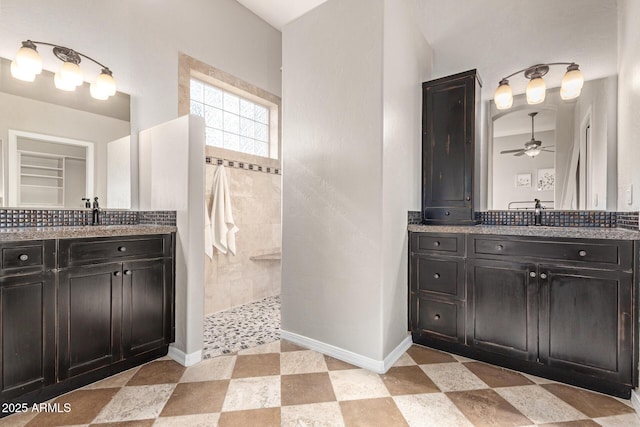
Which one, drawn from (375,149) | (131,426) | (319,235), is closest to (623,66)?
(375,149)

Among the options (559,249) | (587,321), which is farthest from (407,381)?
(559,249)

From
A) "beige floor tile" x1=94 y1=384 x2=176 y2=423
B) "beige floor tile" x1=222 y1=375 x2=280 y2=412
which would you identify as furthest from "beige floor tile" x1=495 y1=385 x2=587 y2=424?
"beige floor tile" x1=94 y1=384 x2=176 y2=423

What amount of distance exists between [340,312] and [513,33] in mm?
2696

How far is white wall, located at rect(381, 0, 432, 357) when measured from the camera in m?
2.09

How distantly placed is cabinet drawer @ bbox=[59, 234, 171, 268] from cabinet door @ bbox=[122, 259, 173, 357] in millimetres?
63

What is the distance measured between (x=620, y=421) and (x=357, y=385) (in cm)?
133

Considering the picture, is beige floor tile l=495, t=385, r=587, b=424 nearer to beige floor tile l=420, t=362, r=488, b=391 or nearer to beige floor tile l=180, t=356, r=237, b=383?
beige floor tile l=420, t=362, r=488, b=391

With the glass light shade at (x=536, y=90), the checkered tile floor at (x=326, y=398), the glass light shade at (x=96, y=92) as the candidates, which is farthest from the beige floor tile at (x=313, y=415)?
the glass light shade at (x=536, y=90)

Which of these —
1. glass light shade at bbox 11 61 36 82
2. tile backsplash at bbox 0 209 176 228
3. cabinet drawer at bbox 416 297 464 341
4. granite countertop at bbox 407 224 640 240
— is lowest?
cabinet drawer at bbox 416 297 464 341

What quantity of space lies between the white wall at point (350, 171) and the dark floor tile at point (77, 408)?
1.27 m

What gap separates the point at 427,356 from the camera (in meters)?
2.27

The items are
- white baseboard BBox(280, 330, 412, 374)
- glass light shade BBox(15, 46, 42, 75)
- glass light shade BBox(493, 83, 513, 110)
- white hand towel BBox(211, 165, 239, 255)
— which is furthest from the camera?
white hand towel BBox(211, 165, 239, 255)

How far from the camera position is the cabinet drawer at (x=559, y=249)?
1720 mm

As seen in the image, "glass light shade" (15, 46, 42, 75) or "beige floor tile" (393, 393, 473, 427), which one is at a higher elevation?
"glass light shade" (15, 46, 42, 75)
